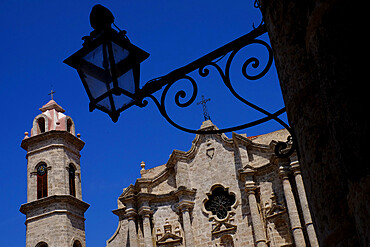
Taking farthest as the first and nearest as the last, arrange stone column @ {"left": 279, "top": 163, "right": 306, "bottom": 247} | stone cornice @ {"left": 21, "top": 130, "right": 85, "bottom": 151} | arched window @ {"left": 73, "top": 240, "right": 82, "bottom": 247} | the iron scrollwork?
stone cornice @ {"left": 21, "top": 130, "right": 85, "bottom": 151}, arched window @ {"left": 73, "top": 240, "right": 82, "bottom": 247}, stone column @ {"left": 279, "top": 163, "right": 306, "bottom": 247}, the iron scrollwork

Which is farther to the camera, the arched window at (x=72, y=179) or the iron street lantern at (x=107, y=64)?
the arched window at (x=72, y=179)

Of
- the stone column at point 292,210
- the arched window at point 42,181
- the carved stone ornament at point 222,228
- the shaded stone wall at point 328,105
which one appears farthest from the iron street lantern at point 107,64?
the arched window at point 42,181

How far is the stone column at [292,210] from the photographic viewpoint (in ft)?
60.0

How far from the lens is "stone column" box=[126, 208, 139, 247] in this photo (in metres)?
21.6

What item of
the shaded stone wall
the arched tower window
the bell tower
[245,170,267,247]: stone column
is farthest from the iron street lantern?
the arched tower window

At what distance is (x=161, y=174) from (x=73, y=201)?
4.91 m

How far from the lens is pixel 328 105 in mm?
1955

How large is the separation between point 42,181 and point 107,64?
73.3ft

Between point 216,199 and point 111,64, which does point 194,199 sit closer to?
point 216,199

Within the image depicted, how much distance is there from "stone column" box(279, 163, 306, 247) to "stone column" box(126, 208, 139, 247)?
7.22m

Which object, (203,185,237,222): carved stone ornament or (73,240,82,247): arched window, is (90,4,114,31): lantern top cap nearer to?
(203,185,237,222): carved stone ornament

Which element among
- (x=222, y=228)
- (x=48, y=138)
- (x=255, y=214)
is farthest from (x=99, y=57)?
(x=48, y=138)

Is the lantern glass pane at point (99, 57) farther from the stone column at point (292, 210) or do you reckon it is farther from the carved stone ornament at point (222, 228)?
the carved stone ornament at point (222, 228)

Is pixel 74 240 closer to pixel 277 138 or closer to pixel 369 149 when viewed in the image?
pixel 277 138
